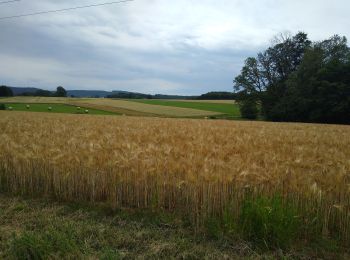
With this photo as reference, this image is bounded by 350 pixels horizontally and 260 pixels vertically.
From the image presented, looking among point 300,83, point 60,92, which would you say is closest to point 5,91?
point 60,92

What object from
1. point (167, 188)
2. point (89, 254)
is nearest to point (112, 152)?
point (167, 188)

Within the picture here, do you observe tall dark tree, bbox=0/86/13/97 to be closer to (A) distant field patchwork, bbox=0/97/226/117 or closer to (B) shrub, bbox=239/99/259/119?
(A) distant field patchwork, bbox=0/97/226/117

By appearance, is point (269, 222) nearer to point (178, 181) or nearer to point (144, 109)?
point (178, 181)

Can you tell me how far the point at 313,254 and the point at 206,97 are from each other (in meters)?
131

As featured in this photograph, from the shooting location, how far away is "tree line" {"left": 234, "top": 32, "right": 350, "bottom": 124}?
53469 mm

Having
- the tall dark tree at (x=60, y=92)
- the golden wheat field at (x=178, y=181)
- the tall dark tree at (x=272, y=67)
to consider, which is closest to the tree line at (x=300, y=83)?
the tall dark tree at (x=272, y=67)

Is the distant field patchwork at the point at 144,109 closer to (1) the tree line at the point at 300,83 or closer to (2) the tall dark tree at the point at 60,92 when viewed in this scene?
(1) the tree line at the point at 300,83

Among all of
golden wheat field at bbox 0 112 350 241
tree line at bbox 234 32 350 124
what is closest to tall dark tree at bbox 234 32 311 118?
tree line at bbox 234 32 350 124

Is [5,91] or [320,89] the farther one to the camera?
[5,91]

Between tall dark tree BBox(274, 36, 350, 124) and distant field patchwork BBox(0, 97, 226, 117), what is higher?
tall dark tree BBox(274, 36, 350, 124)

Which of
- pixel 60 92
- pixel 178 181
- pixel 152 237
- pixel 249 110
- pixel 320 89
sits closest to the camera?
pixel 152 237

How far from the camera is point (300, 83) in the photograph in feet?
191

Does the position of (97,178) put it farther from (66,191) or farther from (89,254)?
(89,254)

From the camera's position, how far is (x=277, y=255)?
4441 mm
